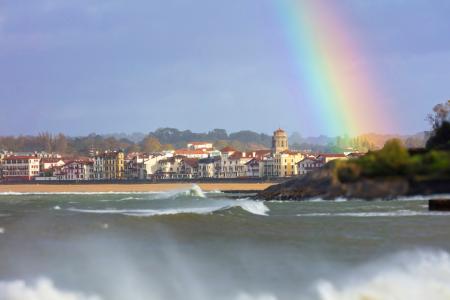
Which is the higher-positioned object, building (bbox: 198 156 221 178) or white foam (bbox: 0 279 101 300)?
white foam (bbox: 0 279 101 300)

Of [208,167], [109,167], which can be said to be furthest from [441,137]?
[109,167]

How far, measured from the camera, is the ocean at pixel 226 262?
15.7 metres

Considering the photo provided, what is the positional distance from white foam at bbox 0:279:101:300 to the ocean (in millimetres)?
19

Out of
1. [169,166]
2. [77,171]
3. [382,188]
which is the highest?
[382,188]

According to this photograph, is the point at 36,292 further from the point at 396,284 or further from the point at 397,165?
the point at 397,165

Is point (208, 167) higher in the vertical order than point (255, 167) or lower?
higher

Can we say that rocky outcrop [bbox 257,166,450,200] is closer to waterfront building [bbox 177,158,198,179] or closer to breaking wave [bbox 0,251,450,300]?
breaking wave [bbox 0,251,450,300]

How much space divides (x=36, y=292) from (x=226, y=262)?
18.6 feet

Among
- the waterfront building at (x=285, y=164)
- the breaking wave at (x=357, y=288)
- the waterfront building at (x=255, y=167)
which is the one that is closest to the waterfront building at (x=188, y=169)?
the waterfront building at (x=255, y=167)

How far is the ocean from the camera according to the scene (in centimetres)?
1572

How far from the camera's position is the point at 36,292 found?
15.6 metres

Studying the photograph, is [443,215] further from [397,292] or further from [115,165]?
[115,165]

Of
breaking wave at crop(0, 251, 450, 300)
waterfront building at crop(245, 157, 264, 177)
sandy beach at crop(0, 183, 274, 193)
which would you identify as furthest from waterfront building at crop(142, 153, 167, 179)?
breaking wave at crop(0, 251, 450, 300)

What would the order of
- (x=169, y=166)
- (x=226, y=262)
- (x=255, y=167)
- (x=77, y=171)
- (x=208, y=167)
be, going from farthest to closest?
(x=169, y=166) → (x=77, y=171) → (x=208, y=167) → (x=255, y=167) → (x=226, y=262)
